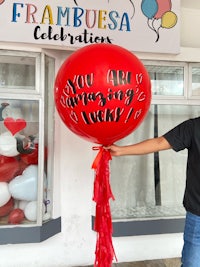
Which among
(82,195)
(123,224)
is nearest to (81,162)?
(82,195)

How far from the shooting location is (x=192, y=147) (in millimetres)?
1686

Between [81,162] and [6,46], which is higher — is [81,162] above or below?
below

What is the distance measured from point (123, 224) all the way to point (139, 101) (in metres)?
1.65

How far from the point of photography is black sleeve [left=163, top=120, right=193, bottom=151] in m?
1.67

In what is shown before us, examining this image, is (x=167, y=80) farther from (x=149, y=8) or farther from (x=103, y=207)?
(x=103, y=207)

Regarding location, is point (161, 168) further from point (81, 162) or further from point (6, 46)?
point (6, 46)

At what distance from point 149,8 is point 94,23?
1.71 ft

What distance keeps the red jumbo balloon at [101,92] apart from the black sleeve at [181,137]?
235mm

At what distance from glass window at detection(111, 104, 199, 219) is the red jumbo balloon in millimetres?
1495

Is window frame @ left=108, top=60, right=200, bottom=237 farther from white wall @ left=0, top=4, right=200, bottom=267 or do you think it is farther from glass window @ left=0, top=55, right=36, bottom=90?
glass window @ left=0, top=55, right=36, bottom=90

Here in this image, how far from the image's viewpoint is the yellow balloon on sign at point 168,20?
277 cm

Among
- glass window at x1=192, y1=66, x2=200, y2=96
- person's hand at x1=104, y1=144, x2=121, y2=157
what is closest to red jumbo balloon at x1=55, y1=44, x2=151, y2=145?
person's hand at x1=104, y1=144, x2=121, y2=157

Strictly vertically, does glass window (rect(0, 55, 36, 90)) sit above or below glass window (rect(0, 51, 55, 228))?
above

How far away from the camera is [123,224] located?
289 cm
